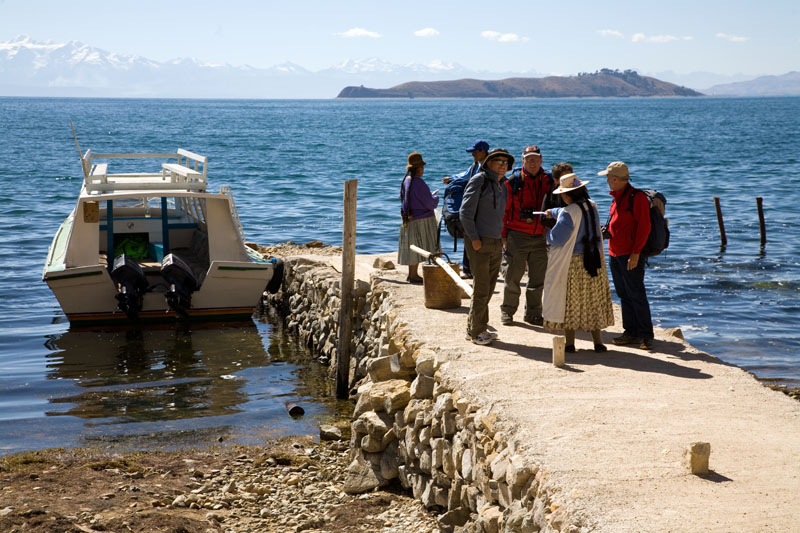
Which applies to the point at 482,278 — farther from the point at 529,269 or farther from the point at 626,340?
the point at 626,340

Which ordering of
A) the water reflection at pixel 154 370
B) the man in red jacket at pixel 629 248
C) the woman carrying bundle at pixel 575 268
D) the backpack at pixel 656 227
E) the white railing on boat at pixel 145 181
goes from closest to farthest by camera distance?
the woman carrying bundle at pixel 575 268 → the man in red jacket at pixel 629 248 → the backpack at pixel 656 227 → the water reflection at pixel 154 370 → the white railing on boat at pixel 145 181

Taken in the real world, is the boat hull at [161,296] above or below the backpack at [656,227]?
below

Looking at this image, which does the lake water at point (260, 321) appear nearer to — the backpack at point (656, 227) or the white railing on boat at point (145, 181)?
the white railing on boat at point (145, 181)

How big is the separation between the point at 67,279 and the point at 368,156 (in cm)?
4351

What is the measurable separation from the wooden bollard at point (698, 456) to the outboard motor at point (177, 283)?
10.4 meters

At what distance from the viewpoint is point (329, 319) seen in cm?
1307

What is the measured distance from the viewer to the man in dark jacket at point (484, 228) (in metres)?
8.48

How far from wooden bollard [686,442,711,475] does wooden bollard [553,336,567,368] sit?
7.44ft

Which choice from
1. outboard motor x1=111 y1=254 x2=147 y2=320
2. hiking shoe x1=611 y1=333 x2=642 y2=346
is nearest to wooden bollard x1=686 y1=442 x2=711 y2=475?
hiking shoe x1=611 y1=333 x2=642 y2=346

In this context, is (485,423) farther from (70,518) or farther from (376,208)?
(376,208)

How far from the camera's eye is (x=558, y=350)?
7.70 metres

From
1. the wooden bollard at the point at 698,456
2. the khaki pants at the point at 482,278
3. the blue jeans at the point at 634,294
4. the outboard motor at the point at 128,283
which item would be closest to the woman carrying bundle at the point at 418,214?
the khaki pants at the point at 482,278

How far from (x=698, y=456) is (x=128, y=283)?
10823 mm

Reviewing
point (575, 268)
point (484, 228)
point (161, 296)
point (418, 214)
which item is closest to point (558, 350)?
point (575, 268)
